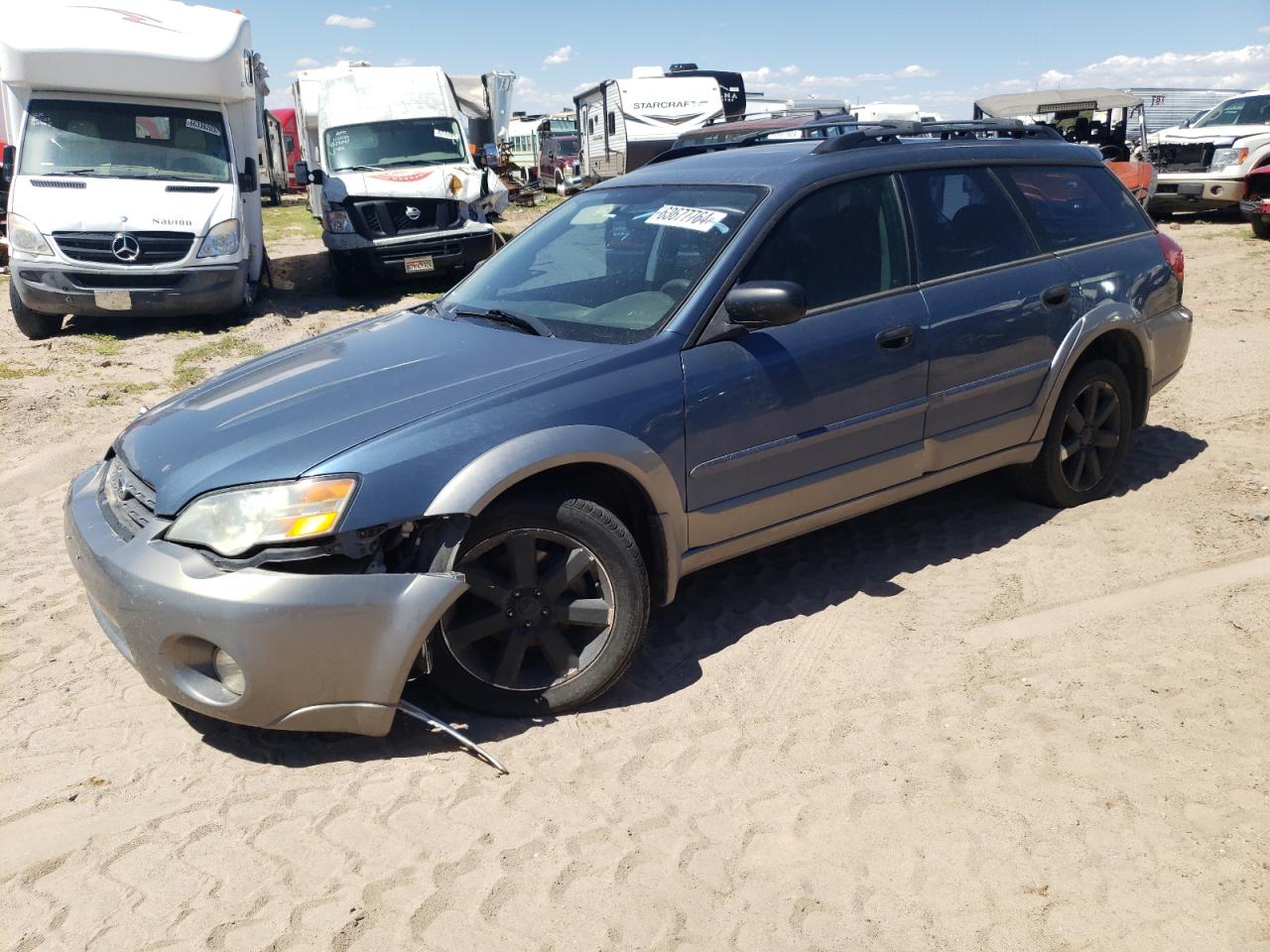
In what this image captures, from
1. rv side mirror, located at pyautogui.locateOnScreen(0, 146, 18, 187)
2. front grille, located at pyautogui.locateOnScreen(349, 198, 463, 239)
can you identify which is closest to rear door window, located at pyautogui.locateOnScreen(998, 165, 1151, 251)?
front grille, located at pyautogui.locateOnScreen(349, 198, 463, 239)

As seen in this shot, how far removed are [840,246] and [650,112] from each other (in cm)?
2040

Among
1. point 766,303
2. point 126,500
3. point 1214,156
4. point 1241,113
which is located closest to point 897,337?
point 766,303

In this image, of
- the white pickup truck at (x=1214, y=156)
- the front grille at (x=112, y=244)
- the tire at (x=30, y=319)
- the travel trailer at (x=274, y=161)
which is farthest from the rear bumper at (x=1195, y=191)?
the travel trailer at (x=274, y=161)

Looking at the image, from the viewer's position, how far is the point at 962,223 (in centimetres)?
445

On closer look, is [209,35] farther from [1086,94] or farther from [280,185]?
[280,185]

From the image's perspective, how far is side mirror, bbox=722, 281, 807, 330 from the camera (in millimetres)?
3510

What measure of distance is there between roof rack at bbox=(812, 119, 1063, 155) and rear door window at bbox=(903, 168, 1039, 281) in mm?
230

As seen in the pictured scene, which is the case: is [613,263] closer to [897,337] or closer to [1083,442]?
[897,337]

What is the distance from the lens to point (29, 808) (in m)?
2.99

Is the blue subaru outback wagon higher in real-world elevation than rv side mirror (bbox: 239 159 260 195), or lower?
lower

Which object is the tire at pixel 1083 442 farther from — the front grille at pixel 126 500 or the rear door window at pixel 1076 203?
the front grille at pixel 126 500

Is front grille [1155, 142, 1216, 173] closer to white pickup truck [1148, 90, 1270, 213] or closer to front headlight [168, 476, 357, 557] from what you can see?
white pickup truck [1148, 90, 1270, 213]

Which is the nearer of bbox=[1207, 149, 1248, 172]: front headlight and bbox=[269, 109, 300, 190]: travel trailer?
bbox=[1207, 149, 1248, 172]: front headlight

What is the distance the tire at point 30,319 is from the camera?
10297mm
